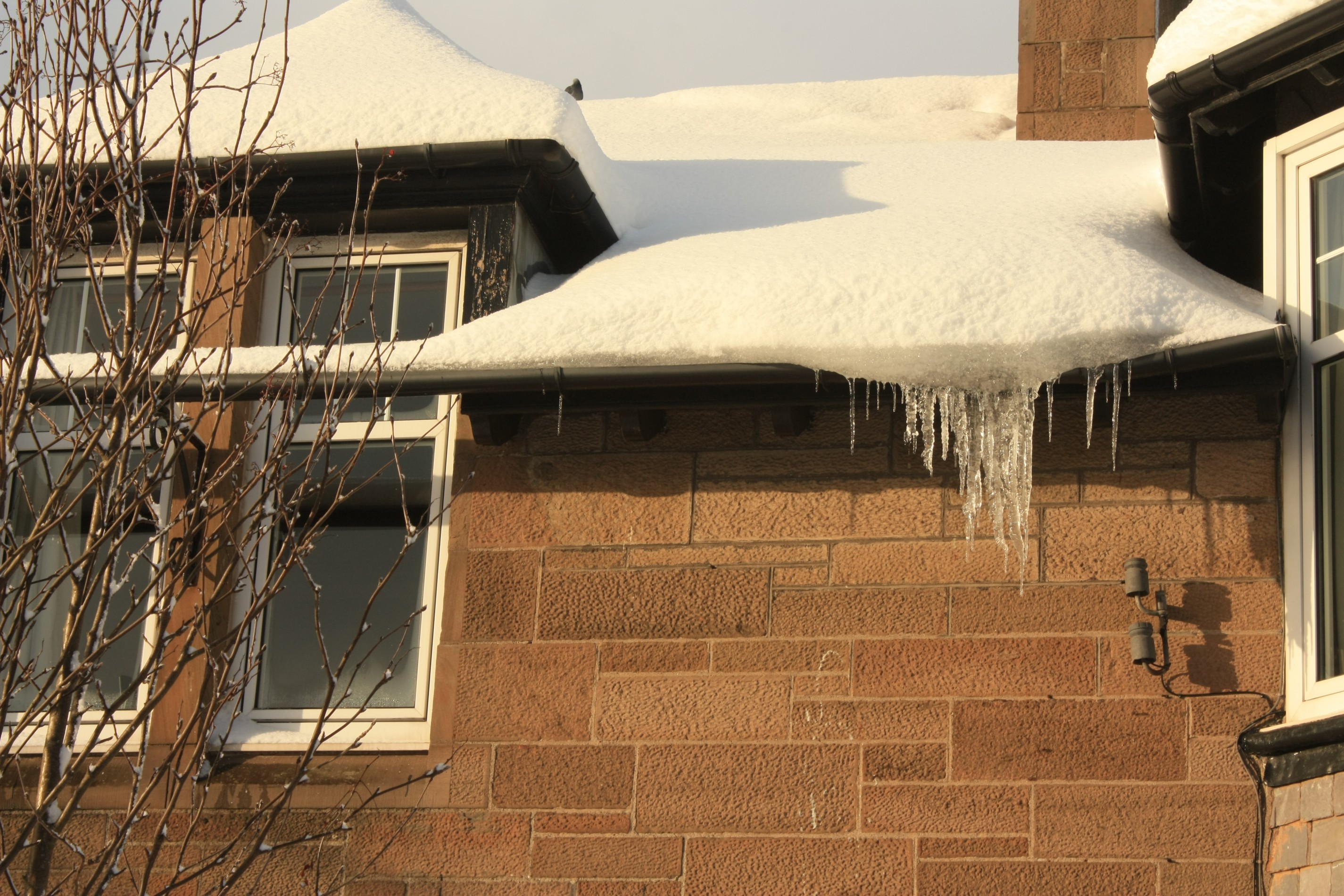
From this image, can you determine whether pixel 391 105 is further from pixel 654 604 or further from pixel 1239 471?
pixel 1239 471

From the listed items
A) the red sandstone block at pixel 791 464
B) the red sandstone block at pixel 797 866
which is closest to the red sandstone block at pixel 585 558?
the red sandstone block at pixel 791 464

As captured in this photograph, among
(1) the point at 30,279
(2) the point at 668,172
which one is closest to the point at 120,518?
(1) the point at 30,279

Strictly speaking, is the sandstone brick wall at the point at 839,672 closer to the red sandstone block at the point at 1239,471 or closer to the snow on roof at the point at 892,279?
the red sandstone block at the point at 1239,471

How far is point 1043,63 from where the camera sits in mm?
8141

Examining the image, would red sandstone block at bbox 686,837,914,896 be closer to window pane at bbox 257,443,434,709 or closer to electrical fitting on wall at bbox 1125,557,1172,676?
electrical fitting on wall at bbox 1125,557,1172,676

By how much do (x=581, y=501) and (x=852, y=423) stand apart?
3.12 ft

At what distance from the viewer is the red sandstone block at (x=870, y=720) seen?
4801 mm

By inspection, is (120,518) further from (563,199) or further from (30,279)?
(563,199)

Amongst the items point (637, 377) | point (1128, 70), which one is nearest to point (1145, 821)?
point (637, 377)

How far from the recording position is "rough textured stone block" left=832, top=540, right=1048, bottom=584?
4926 mm

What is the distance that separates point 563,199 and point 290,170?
1013 mm

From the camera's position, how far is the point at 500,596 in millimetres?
5227

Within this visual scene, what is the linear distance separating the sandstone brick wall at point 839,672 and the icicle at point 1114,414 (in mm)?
23

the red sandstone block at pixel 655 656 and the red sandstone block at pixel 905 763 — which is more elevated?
the red sandstone block at pixel 655 656
